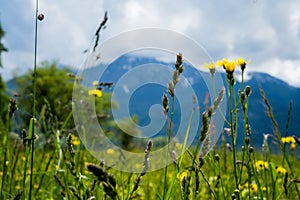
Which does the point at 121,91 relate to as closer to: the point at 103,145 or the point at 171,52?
the point at 171,52

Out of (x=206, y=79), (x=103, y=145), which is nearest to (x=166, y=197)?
(x=206, y=79)

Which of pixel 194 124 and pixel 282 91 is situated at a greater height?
pixel 282 91

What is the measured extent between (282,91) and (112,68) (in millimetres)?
162480

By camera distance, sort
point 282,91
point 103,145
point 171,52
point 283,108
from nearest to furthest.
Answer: point 171,52, point 103,145, point 283,108, point 282,91

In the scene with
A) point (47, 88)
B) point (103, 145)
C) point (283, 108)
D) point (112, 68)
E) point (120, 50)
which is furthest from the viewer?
point (283, 108)

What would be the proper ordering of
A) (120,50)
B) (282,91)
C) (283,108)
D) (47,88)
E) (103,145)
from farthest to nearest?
(282,91)
(283,108)
(47,88)
(103,145)
(120,50)

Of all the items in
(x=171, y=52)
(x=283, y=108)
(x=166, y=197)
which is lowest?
(x=166, y=197)

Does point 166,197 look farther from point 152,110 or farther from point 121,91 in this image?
point 121,91

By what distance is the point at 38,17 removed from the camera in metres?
0.93

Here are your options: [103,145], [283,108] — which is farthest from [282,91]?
[103,145]

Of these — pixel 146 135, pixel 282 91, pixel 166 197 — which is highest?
pixel 282 91

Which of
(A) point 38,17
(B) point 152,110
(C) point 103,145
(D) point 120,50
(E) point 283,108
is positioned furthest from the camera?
(E) point 283,108

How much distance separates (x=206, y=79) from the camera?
1319 mm

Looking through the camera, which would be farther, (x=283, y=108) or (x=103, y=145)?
(x=283, y=108)
